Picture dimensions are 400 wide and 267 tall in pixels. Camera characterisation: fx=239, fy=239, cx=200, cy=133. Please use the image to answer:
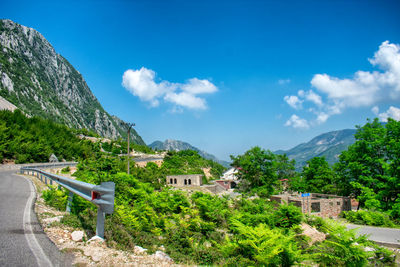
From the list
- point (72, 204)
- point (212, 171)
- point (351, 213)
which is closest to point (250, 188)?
point (351, 213)

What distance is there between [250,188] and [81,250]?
36.0 m

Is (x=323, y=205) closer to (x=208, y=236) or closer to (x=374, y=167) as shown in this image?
(x=374, y=167)

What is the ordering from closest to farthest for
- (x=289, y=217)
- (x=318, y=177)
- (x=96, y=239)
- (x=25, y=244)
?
(x=25, y=244) < (x=96, y=239) < (x=289, y=217) < (x=318, y=177)

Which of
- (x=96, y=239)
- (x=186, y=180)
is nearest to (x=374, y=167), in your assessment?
(x=186, y=180)

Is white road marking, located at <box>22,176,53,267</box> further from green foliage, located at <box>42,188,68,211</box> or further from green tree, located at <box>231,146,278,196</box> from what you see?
green tree, located at <box>231,146,278,196</box>

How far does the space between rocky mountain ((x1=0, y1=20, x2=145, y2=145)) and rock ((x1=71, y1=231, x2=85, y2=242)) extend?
92.3 metres

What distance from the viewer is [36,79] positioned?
453 feet

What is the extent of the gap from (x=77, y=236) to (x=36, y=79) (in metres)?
166

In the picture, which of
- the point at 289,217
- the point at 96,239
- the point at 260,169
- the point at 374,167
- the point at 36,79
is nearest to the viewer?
the point at 96,239

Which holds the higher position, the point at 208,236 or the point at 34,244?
the point at 34,244

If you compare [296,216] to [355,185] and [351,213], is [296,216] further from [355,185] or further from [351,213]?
[355,185]

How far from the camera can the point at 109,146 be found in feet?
227

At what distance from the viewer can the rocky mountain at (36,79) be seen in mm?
105431

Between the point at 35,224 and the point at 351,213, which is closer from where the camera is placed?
the point at 35,224
